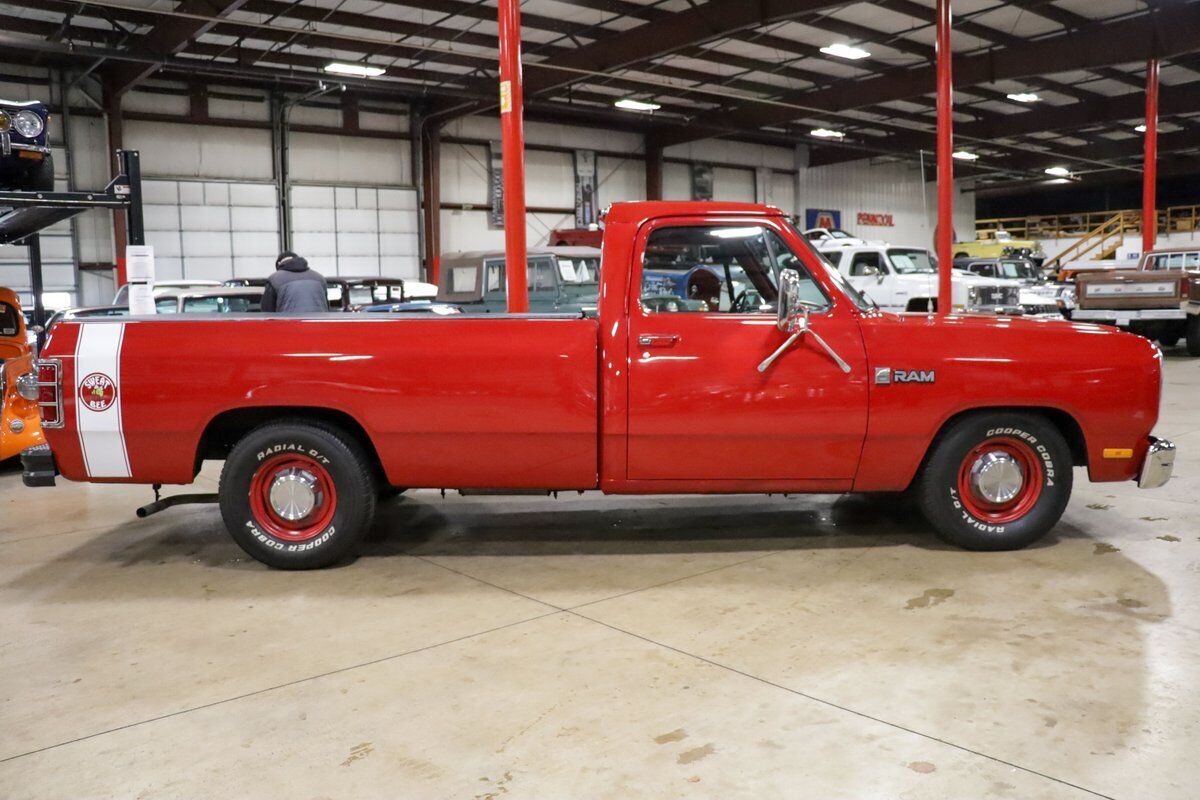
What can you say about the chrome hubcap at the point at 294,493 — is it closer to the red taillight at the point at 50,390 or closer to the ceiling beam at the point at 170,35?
the red taillight at the point at 50,390

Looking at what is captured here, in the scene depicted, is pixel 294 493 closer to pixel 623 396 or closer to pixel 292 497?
pixel 292 497

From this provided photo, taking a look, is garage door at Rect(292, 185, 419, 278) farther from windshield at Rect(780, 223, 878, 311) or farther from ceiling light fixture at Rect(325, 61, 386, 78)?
windshield at Rect(780, 223, 878, 311)

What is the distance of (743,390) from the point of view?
4.46m

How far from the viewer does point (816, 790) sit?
255cm

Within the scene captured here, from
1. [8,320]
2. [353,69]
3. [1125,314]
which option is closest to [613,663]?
[8,320]

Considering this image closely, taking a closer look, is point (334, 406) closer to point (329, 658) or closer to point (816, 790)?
point (329, 658)

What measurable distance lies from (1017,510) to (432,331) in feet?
10.0

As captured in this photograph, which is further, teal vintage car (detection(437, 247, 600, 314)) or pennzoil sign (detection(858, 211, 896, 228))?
pennzoil sign (detection(858, 211, 896, 228))

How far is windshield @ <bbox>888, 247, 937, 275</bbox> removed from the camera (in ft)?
51.0

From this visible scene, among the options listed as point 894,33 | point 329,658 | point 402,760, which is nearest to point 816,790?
point 402,760

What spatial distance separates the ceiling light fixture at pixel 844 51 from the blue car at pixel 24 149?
662 inches

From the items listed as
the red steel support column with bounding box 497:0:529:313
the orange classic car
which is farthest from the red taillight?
the red steel support column with bounding box 497:0:529:313

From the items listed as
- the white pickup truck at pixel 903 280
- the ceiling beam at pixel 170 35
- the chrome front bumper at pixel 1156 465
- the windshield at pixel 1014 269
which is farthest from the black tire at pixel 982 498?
the windshield at pixel 1014 269

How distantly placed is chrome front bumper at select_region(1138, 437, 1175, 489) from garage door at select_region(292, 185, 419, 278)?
65.8 feet
